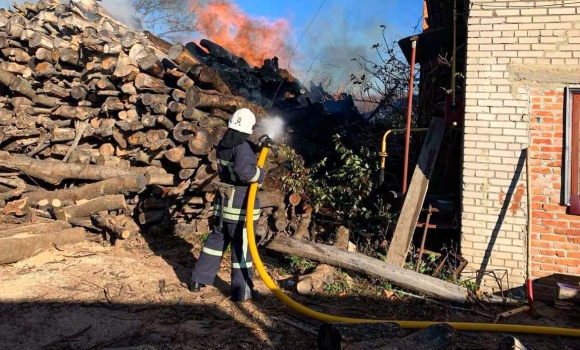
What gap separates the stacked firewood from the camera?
21.5 feet

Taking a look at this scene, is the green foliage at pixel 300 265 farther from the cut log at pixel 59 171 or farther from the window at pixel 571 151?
the window at pixel 571 151

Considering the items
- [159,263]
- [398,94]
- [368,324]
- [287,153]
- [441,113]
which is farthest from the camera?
[398,94]

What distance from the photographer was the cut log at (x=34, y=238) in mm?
5301

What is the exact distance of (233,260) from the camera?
4883 millimetres

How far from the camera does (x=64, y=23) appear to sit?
8.12 m

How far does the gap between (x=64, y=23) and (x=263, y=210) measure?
16.8 feet

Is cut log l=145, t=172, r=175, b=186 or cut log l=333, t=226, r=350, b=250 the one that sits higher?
cut log l=145, t=172, r=175, b=186

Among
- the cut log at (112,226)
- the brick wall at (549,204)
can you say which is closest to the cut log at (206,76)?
the cut log at (112,226)

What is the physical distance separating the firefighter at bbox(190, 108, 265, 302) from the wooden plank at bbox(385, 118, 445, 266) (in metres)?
2.06

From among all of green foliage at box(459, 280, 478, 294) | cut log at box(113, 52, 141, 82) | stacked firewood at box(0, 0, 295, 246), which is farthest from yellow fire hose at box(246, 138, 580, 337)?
cut log at box(113, 52, 141, 82)

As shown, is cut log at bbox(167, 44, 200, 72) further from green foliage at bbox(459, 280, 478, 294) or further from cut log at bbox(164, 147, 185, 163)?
green foliage at bbox(459, 280, 478, 294)

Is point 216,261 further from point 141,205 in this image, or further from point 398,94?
point 398,94

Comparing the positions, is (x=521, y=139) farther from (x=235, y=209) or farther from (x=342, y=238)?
(x=235, y=209)

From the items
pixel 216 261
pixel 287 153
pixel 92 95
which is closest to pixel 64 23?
pixel 92 95
